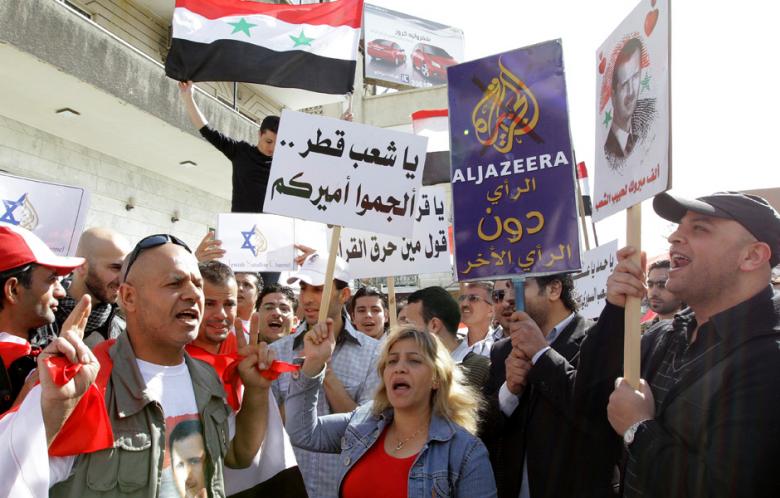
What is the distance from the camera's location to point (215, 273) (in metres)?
3.33

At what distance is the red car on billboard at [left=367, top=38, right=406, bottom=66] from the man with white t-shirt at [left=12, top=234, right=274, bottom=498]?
34142 mm

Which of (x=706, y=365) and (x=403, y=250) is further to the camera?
(x=403, y=250)

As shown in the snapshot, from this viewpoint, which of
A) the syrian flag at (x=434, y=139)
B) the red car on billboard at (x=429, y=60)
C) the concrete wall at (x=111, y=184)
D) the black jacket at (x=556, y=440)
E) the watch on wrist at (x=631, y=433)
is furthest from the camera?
the red car on billboard at (x=429, y=60)

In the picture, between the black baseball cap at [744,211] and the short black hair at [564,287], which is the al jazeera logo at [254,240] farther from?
the black baseball cap at [744,211]

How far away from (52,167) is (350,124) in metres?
7.15

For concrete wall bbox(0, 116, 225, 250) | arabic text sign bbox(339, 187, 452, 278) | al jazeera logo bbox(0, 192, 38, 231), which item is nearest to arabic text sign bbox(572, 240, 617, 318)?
arabic text sign bbox(339, 187, 452, 278)

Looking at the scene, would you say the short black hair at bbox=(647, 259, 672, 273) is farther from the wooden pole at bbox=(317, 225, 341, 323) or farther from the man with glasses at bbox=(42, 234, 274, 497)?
the man with glasses at bbox=(42, 234, 274, 497)

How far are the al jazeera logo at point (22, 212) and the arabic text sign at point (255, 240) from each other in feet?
5.45

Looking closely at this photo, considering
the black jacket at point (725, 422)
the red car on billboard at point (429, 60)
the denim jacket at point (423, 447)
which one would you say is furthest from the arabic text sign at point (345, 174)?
the red car on billboard at point (429, 60)

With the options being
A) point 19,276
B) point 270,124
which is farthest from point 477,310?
point 19,276

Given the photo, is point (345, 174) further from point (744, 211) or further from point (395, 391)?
point (744, 211)

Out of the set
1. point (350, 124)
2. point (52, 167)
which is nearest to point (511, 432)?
point (350, 124)

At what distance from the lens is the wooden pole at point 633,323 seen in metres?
2.20

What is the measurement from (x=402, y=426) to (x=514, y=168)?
4.57 ft
